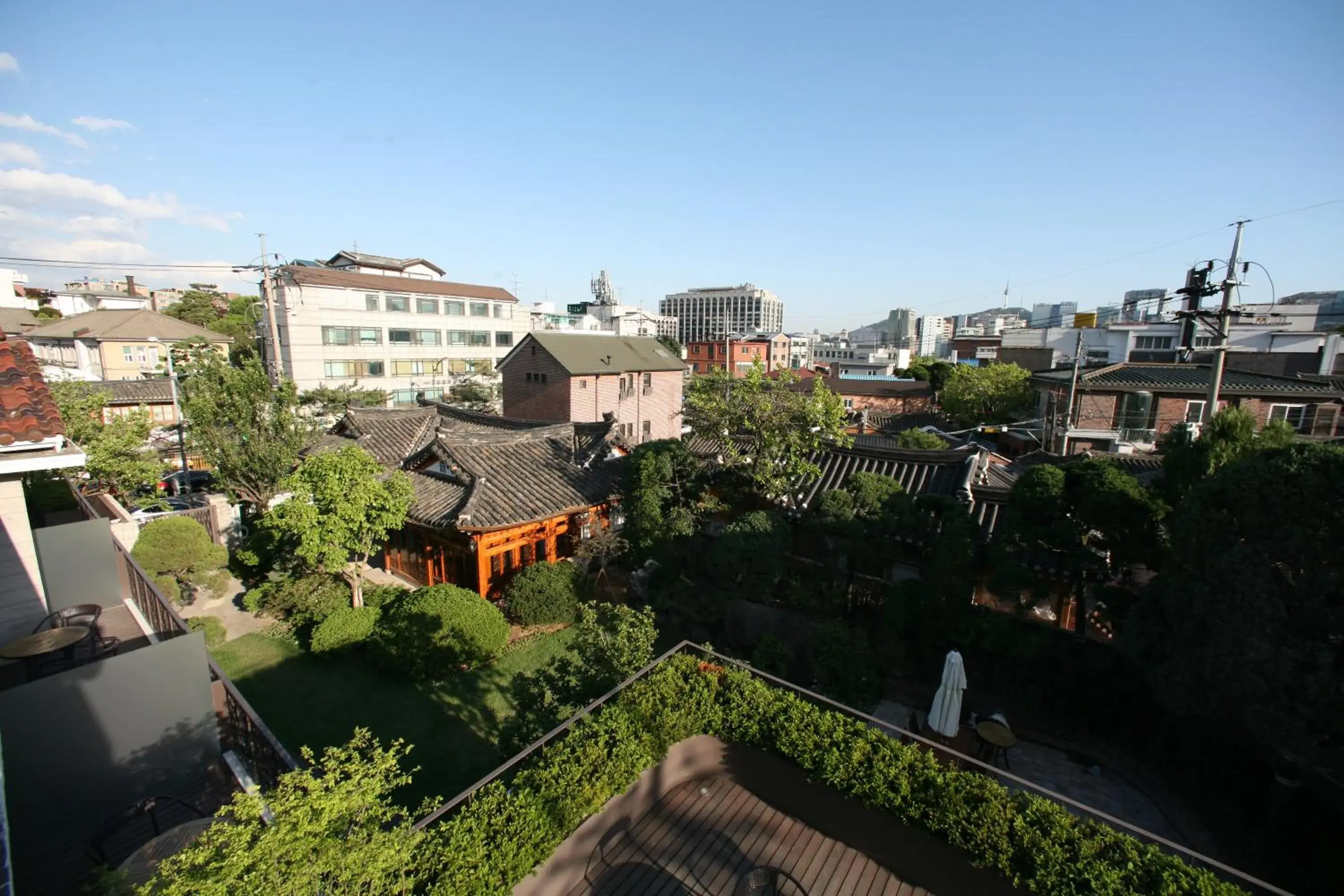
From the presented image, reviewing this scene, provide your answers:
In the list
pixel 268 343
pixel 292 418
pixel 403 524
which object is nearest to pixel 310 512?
pixel 403 524

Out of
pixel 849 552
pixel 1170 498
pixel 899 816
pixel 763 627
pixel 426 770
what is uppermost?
pixel 1170 498

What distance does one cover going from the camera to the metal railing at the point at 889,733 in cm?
457

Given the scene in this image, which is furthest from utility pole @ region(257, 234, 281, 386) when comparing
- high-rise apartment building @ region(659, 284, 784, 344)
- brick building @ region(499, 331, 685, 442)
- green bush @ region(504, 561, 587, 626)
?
high-rise apartment building @ region(659, 284, 784, 344)

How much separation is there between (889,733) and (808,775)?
386cm

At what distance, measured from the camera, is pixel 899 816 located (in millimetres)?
5848

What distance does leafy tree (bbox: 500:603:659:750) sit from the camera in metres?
7.50

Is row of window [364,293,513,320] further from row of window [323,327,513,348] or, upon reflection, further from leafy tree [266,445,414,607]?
leafy tree [266,445,414,607]

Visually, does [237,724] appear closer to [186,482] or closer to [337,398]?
[186,482]

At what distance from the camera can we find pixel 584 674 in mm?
7988

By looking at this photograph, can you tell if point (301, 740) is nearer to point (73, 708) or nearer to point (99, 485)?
point (73, 708)

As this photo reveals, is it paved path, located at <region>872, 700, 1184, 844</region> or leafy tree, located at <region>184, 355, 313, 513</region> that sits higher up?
leafy tree, located at <region>184, 355, 313, 513</region>

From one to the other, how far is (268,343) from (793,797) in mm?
40958

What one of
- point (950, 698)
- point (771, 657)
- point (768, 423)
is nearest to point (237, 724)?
point (771, 657)

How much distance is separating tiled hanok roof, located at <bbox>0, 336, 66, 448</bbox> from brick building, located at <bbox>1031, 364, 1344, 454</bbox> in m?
28.2
